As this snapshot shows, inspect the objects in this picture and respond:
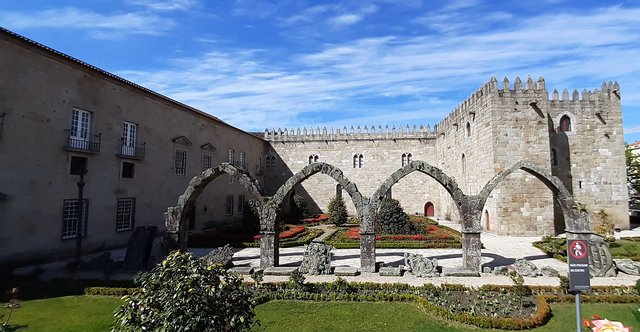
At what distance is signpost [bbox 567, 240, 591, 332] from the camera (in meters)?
6.60

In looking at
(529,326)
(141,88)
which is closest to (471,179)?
(529,326)

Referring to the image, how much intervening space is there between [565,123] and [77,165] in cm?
2985

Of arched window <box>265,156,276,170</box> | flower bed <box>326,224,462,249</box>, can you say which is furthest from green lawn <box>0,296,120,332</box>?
arched window <box>265,156,276,170</box>

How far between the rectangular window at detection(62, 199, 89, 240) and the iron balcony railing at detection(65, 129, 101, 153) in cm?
243

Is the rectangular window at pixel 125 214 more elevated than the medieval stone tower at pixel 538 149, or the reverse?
the medieval stone tower at pixel 538 149

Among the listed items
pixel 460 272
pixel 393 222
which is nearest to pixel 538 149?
pixel 393 222

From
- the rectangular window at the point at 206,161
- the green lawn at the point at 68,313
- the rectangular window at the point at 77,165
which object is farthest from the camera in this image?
the rectangular window at the point at 206,161

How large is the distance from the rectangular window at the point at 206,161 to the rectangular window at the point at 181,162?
84.5 inches

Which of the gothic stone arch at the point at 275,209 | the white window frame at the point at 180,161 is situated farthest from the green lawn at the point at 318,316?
the white window frame at the point at 180,161

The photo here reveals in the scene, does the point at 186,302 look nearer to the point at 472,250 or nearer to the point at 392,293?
the point at 392,293

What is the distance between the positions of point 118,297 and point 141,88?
1322cm

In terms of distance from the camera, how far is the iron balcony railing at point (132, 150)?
59.7 ft

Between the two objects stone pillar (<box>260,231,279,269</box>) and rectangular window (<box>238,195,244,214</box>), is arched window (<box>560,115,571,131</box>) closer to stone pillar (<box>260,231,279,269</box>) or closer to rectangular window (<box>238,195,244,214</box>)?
stone pillar (<box>260,231,279,269</box>)

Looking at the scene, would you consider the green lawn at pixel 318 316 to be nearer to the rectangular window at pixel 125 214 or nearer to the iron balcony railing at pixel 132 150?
the rectangular window at pixel 125 214
